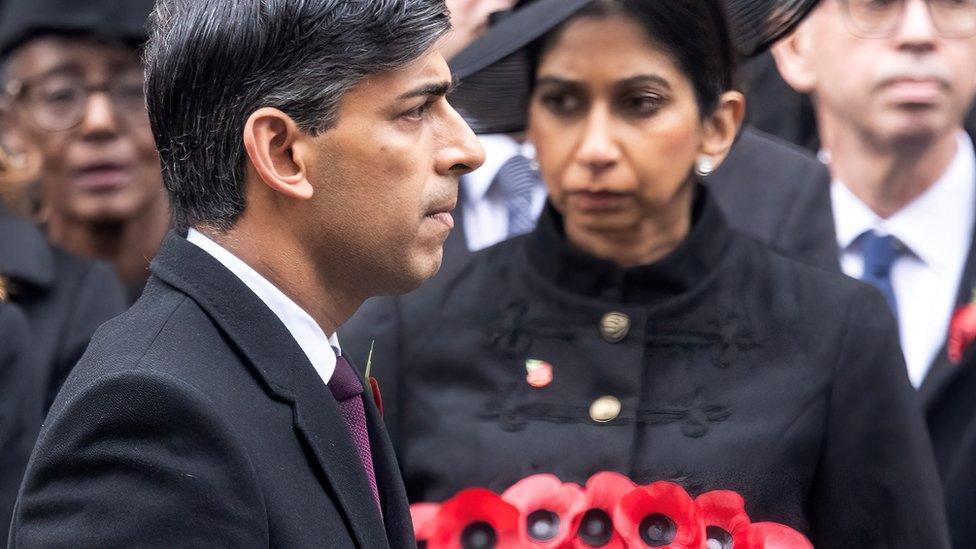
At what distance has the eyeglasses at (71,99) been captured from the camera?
18.1 feet

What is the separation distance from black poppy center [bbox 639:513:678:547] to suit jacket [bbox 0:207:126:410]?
232cm

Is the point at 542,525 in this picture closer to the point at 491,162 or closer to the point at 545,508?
the point at 545,508

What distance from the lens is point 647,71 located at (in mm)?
3396

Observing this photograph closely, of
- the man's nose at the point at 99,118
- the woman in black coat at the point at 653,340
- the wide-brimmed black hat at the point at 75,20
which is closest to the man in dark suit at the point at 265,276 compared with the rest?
the woman in black coat at the point at 653,340

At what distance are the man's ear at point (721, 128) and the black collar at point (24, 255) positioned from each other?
231 centimetres

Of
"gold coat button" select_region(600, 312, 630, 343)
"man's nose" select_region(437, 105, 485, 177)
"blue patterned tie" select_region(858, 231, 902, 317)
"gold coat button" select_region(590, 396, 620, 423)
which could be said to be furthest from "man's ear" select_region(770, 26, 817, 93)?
"man's nose" select_region(437, 105, 485, 177)

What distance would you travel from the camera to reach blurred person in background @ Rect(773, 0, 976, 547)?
4.29 meters

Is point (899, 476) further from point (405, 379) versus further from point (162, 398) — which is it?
point (162, 398)

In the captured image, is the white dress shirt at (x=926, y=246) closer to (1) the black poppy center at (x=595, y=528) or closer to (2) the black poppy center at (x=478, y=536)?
(1) the black poppy center at (x=595, y=528)

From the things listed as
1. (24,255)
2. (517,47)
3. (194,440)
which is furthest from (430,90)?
(24,255)

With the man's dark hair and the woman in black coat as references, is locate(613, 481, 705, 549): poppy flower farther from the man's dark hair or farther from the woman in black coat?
the man's dark hair

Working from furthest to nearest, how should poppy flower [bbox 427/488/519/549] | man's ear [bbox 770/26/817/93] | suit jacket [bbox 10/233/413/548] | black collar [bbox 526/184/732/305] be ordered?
1. man's ear [bbox 770/26/817/93]
2. black collar [bbox 526/184/732/305]
3. poppy flower [bbox 427/488/519/549]
4. suit jacket [bbox 10/233/413/548]

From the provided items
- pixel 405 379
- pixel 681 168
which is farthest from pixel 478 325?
pixel 681 168

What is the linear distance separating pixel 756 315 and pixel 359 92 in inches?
50.2
